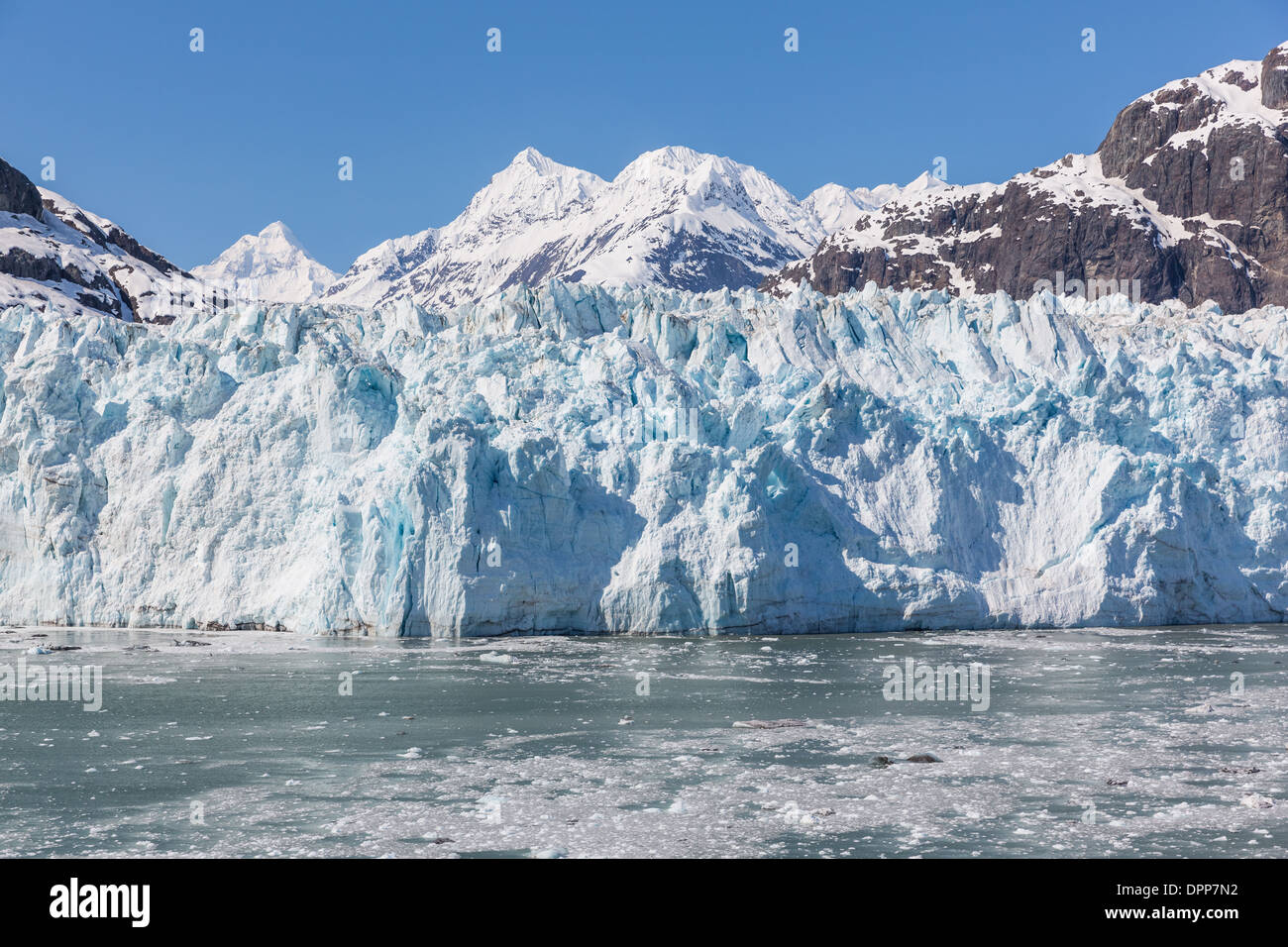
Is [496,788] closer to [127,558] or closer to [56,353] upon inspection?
[127,558]
